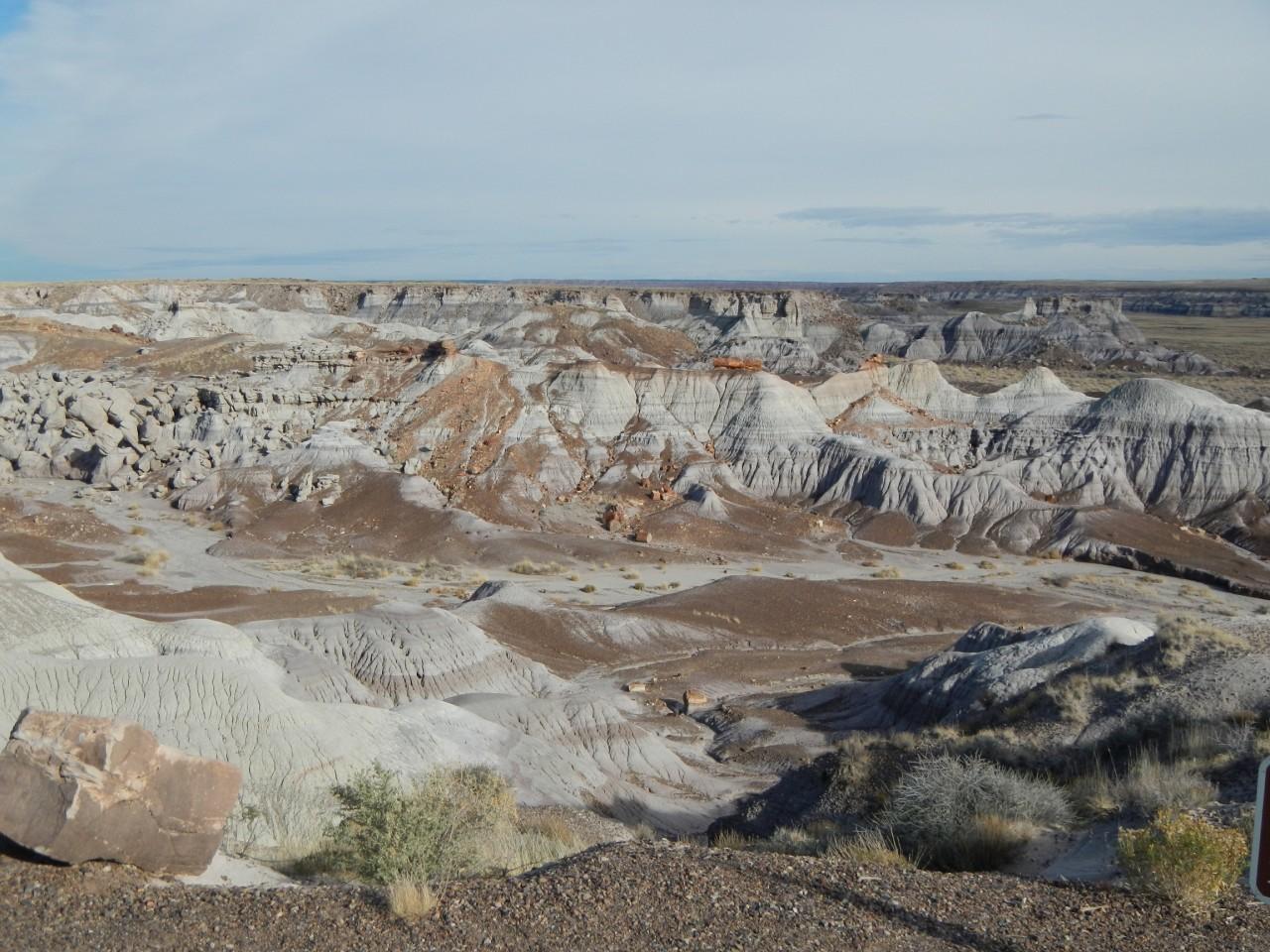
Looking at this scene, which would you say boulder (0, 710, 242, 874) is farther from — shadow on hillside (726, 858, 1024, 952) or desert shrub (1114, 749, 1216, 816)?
desert shrub (1114, 749, 1216, 816)

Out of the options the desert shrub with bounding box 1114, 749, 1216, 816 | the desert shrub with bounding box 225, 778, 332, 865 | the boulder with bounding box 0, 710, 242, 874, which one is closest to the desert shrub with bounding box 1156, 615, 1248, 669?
the desert shrub with bounding box 1114, 749, 1216, 816

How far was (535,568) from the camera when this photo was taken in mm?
43656

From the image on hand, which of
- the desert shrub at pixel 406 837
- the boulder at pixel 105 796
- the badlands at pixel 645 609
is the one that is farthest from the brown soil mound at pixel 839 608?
the boulder at pixel 105 796

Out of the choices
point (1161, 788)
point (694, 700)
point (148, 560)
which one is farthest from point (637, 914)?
point (148, 560)

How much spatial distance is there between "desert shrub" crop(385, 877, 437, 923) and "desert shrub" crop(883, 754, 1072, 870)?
567cm

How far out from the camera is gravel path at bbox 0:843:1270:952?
7.52 metres

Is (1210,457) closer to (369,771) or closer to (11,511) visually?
(369,771)

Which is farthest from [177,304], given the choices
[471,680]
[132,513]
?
[471,680]

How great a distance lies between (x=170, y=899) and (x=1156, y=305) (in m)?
205

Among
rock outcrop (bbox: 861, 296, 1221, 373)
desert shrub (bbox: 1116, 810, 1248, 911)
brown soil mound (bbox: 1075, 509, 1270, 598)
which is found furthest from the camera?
rock outcrop (bbox: 861, 296, 1221, 373)

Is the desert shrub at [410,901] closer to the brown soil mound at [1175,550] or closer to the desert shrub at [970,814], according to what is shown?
the desert shrub at [970,814]

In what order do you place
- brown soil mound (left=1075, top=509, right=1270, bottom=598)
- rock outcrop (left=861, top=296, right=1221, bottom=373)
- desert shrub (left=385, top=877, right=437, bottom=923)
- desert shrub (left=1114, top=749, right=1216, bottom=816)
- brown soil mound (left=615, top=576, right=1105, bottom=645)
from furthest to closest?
1. rock outcrop (left=861, top=296, right=1221, bottom=373)
2. brown soil mound (left=1075, top=509, right=1270, bottom=598)
3. brown soil mound (left=615, top=576, right=1105, bottom=645)
4. desert shrub (left=1114, top=749, right=1216, bottom=816)
5. desert shrub (left=385, top=877, right=437, bottom=923)

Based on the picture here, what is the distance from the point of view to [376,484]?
5016cm

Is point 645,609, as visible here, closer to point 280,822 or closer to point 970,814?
point 280,822
